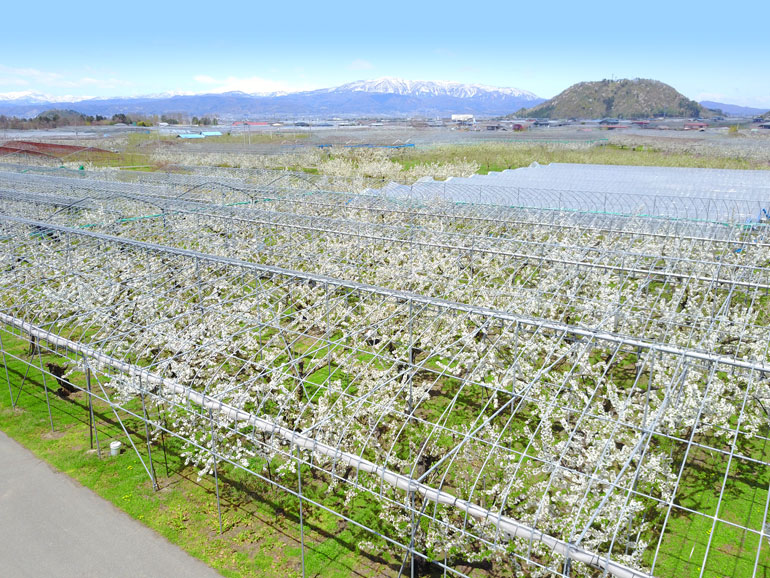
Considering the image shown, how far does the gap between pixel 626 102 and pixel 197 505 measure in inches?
7270

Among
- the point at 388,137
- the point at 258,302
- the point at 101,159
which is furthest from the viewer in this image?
the point at 388,137

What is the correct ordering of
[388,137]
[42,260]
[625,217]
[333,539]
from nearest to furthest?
[333,539] → [42,260] → [625,217] → [388,137]

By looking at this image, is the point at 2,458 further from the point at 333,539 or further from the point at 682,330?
the point at 682,330

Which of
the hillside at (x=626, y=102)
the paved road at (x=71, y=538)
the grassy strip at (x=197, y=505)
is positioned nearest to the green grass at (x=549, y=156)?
the grassy strip at (x=197, y=505)

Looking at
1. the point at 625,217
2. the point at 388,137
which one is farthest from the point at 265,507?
the point at 388,137

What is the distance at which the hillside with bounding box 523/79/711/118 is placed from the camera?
16050 centimetres

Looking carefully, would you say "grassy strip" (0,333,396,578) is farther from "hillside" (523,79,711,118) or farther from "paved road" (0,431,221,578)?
"hillside" (523,79,711,118)

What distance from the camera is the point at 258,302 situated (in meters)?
12.6

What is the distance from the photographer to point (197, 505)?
33.6ft

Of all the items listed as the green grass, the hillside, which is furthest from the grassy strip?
the hillside

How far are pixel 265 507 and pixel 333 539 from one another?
162cm

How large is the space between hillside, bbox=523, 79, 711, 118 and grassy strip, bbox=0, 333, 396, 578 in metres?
172

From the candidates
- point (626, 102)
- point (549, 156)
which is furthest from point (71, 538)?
point (626, 102)

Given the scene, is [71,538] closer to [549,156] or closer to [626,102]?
[549,156]
